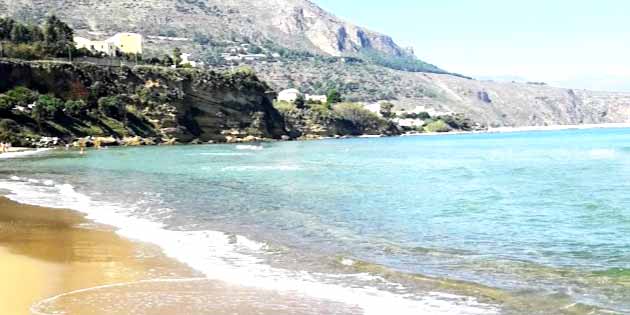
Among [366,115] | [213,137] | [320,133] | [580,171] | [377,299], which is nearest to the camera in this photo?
[377,299]

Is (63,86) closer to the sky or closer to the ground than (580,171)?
closer to the sky

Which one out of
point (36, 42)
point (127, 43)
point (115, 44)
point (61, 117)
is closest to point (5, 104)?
point (61, 117)

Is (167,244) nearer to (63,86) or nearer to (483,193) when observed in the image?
(483,193)

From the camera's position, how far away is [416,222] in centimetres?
2084

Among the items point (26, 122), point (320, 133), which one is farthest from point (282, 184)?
point (320, 133)

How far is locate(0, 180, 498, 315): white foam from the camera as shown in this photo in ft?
34.6

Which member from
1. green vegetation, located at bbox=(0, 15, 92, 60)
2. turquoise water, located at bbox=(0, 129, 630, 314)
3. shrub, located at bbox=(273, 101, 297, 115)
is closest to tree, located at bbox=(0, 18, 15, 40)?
green vegetation, located at bbox=(0, 15, 92, 60)

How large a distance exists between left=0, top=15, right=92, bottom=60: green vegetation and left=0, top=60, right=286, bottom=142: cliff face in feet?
18.9

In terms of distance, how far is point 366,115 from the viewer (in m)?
176

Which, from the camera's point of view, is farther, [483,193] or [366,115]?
[366,115]

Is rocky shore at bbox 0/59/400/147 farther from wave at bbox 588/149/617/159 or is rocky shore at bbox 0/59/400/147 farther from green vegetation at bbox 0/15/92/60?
wave at bbox 588/149/617/159

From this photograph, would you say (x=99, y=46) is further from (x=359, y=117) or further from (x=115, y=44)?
(x=359, y=117)

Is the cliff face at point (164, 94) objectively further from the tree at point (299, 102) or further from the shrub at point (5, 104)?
the tree at point (299, 102)

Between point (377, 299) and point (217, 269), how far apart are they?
372 cm
